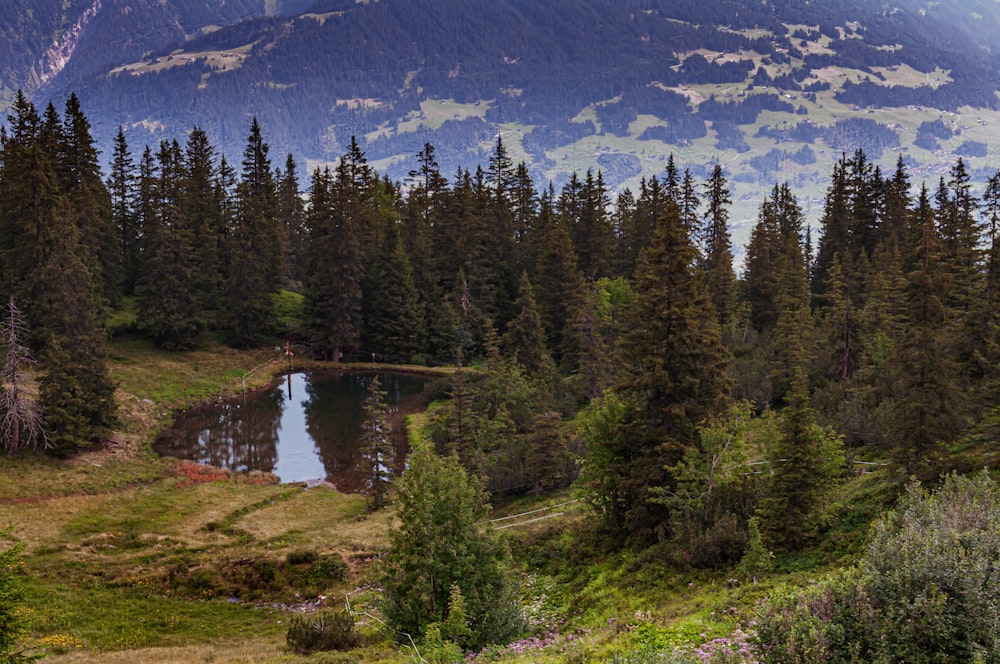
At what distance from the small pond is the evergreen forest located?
460 centimetres

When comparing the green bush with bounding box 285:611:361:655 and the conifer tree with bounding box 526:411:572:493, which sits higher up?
the conifer tree with bounding box 526:411:572:493

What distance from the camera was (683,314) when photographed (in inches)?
892

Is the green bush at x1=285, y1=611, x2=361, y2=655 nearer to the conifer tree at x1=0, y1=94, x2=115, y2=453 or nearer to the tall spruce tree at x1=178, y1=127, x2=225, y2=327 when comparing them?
the conifer tree at x1=0, y1=94, x2=115, y2=453

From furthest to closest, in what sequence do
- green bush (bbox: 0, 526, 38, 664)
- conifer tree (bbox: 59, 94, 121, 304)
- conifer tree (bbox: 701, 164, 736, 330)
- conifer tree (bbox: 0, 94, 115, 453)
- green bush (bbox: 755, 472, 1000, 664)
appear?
conifer tree (bbox: 59, 94, 121, 304) → conifer tree (bbox: 701, 164, 736, 330) → conifer tree (bbox: 0, 94, 115, 453) → green bush (bbox: 0, 526, 38, 664) → green bush (bbox: 755, 472, 1000, 664)

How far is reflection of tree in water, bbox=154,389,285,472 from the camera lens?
45094mm

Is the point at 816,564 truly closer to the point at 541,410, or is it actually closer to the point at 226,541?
the point at 226,541

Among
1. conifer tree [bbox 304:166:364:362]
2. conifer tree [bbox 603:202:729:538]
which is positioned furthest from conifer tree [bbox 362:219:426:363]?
conifer tree [bbox 603:202:729:538]

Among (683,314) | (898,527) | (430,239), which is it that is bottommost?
(898,527)

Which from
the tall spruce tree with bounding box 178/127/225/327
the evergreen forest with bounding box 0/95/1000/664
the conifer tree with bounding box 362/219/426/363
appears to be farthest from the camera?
the conifer tree with bounding box 362/219/426/363

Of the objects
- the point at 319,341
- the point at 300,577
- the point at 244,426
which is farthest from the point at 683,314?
the point at 319,341

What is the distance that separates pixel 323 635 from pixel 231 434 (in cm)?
3525

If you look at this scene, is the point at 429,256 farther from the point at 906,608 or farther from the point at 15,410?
the point at 906,608

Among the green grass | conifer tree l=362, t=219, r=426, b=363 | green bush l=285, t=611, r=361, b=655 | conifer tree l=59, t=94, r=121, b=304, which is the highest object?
conifer tree l=59, t=94, r=121, b=304

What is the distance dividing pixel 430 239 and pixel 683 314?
56.7 meters
